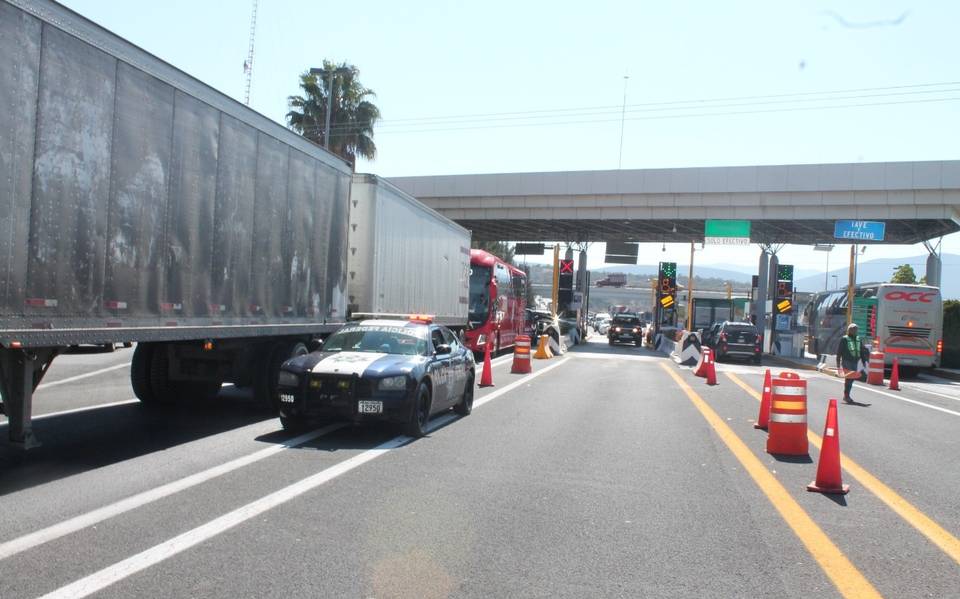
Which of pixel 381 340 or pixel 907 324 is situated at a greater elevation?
pixel 907 324

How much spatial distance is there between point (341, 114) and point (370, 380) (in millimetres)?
32790

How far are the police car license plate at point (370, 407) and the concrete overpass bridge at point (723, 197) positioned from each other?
3075 centimetres

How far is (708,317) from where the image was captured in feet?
158

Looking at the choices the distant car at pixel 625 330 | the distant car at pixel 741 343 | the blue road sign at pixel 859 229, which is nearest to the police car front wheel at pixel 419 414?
the distant car at pixel 741 343

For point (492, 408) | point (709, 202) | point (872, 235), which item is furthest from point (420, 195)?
point (492, 408)

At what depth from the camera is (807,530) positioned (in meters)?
6.58

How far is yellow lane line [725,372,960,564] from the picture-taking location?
6336 millimetres

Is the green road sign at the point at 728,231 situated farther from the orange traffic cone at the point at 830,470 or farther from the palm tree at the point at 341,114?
the orange traffic cone at the point at 830,470

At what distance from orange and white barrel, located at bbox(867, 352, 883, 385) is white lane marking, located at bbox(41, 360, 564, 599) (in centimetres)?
2045

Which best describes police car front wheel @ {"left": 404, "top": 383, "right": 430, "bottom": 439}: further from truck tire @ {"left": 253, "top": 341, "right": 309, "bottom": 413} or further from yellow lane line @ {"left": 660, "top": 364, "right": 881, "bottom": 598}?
yellow lane line @ {"left": 660, "top": 364, "right": 881, "bottom": 598}

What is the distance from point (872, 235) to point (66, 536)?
1447 inches

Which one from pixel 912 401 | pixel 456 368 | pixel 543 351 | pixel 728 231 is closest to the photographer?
pixel 456 368

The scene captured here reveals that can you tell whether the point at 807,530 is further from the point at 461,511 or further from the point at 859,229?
the point at 859,229

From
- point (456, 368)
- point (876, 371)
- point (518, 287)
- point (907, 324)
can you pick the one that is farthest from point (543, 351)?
point (456, 368)
